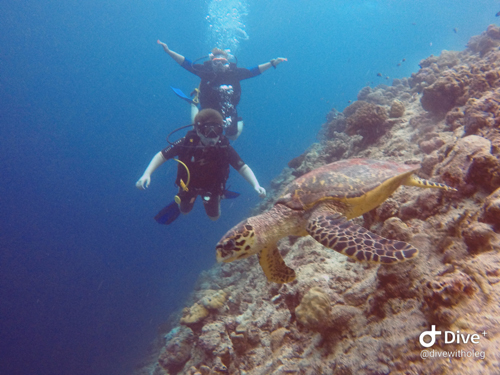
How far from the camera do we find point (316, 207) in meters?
2.82

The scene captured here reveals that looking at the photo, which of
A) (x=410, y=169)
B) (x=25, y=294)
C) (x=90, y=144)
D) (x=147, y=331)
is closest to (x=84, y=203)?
(x=90, y=144)

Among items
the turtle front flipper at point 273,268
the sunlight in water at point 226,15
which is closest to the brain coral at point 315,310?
the turtle front flipper at point 273,268

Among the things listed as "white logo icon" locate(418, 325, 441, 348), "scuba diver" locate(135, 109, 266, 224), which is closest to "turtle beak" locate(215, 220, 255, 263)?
"white logo icon" locate(418, 325, 441, 348)

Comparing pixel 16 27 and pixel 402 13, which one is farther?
pixel 402 13

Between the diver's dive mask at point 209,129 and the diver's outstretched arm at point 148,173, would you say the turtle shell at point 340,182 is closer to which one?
the diver's dive mask at point 209,129

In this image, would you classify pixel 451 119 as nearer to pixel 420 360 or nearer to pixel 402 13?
pixel 420 360

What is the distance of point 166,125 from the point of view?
382 ft

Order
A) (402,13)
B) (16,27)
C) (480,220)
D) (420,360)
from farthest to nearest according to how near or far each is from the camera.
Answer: (402,13)
(16,27)
(480,220)
(420,360)

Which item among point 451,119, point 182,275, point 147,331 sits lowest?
point 451,119

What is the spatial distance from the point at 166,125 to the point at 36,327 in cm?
10303

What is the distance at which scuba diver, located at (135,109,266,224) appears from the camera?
17.7ft

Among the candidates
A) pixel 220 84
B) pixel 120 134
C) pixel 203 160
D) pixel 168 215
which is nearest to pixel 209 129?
pixel 203 160

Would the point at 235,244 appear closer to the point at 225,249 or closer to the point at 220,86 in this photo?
the point at 225,249

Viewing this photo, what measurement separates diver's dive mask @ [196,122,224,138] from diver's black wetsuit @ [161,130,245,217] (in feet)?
0.92
